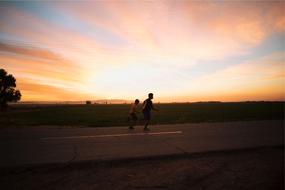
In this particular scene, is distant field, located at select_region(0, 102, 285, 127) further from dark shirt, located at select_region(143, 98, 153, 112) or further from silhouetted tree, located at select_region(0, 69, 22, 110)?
silhouetted tree, located at select_region(0, 69, 22, 110)

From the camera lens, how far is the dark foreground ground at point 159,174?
4.96 metres

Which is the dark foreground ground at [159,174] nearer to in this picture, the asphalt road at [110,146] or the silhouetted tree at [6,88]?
the asphalt road at [110,146]

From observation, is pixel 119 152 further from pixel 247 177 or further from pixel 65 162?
pixel 247 177

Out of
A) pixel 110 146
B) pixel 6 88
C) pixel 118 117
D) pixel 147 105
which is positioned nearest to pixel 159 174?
pixel 110 146

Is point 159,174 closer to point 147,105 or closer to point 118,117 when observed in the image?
point 147,105

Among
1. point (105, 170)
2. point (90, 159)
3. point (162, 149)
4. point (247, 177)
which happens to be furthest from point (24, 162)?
point (247, 177)

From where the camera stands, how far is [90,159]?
6734 mm

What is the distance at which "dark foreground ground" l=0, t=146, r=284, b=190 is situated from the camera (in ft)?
16.3

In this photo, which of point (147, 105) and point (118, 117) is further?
point (118, 117)

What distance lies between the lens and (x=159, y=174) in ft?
18.5

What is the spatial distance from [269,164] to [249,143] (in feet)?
8.39

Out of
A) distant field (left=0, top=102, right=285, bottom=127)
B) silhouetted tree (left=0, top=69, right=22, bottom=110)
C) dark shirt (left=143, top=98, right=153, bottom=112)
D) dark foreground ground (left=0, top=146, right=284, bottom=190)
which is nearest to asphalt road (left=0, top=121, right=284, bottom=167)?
dark foreground ground (left=0, top=146, right=284, bottom=190)

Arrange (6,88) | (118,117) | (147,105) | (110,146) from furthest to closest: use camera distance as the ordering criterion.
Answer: (6,88), (118,117), (147,105), (110,146)

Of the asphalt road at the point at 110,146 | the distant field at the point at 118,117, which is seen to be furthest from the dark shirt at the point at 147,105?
the distant field at the point at 118,117
